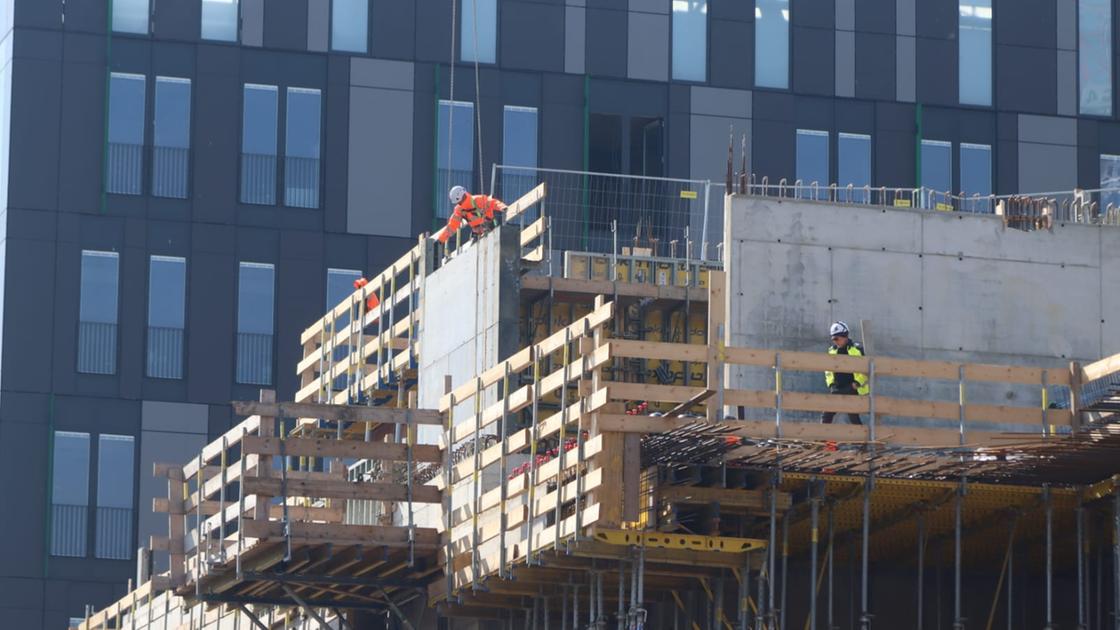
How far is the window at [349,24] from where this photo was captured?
64.8 meters

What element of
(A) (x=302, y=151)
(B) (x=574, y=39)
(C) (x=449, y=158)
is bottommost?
(C) (x=449, y=158)

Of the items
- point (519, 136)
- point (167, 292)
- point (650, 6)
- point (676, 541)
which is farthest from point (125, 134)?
point (676, 541)

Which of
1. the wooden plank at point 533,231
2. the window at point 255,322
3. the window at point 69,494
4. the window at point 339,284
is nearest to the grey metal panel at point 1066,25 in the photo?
the window at point 339,284

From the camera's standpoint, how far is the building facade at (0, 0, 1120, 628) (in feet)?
202

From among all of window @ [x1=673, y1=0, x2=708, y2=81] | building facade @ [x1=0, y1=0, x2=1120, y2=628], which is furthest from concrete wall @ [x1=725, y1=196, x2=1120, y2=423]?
window @ [x1=673, y1=0, x2=708, y2=81]

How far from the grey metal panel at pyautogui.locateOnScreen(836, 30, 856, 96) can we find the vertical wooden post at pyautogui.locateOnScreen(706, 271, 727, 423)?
38410 millimetres

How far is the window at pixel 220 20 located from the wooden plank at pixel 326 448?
32481 mm

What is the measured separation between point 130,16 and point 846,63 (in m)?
19.1

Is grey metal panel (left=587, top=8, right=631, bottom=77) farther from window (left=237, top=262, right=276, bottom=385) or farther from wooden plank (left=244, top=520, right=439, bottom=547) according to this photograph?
wooden plank (left=244, top=520, right=439, bottom=547)

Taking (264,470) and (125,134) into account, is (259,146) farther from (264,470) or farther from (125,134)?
(264,470)

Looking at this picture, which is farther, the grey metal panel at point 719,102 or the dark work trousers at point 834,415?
the grey metal panel at point 719,102

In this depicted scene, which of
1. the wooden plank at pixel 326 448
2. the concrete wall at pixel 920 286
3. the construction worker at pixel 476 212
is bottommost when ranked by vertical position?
the wooden plank at pixel 326 448

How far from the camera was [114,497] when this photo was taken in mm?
61156

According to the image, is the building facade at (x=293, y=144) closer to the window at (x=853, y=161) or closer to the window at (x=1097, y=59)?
the window at (x=853, y=161)
